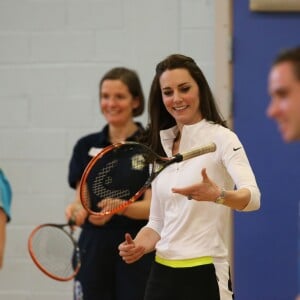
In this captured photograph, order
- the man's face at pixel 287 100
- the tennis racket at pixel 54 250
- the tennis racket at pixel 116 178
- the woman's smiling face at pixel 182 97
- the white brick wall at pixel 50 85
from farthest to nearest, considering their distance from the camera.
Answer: the white brick wall at pixel 50 85 → the tennis racket at pixel 54 250 → the tennis racket at pixel 116 178 → the woman's smiling face at pixel 182 97 → the man's face at pixel 287 100

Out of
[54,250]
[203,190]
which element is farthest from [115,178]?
[203,190]

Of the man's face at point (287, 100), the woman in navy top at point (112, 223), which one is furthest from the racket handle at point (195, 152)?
the woman in navy top at point (112, 223)

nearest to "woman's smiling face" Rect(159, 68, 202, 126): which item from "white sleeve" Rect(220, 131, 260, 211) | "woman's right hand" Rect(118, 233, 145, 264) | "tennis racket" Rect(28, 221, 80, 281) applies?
"white sleeve" Rect(220, 131, 260, 211)

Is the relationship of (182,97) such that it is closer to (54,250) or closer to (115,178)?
(115,178)

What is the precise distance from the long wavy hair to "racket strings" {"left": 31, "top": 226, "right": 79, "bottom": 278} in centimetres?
66

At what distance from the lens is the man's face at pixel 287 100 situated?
1.80 meters

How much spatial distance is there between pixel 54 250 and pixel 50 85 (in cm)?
124

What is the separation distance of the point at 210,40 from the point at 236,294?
4.44ft

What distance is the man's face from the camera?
1800 millimetres

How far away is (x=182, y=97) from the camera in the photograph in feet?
8.21

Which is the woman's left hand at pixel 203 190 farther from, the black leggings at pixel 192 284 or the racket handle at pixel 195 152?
the black leggings at pixel 192 284

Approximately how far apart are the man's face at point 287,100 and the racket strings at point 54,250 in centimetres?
150

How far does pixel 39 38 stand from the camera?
13.2 ft

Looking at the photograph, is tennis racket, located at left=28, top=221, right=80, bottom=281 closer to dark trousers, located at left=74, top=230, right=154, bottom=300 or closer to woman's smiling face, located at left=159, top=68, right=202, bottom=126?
dark trousers, located at left=74, top=230, right=154, bottom=300
